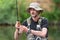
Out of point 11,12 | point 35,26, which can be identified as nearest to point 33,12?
point 35,26

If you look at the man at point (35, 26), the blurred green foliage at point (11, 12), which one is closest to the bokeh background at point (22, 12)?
the blurred green foliage at point (11, 12)

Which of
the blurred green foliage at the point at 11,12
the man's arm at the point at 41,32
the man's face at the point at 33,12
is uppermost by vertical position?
the man's face at the point at 33,12

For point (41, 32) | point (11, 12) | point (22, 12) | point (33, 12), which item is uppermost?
point (33, 12)

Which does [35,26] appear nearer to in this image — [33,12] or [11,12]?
[33,12]

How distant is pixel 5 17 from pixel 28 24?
17788 millimetres

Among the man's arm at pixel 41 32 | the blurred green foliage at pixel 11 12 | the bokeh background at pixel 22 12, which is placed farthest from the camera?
the blurred green foliage at pixel 11 12

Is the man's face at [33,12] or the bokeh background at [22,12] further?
the bokeh background at [22,12]

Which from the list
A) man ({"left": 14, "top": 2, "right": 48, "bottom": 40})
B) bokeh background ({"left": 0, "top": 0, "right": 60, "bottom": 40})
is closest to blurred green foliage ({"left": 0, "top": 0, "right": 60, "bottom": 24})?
bokeh background ({"left": 0, "top": 0, "right": 60, "bottom": 40})

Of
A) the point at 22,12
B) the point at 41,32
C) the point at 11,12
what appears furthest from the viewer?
the point at 11,12

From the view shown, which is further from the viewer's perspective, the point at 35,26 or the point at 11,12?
the point at 11,12

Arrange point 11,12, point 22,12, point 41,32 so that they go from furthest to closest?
1. point 11,12
2. point 22,12
3. point 41,32

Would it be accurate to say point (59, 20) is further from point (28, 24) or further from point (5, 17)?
point (28, 24)

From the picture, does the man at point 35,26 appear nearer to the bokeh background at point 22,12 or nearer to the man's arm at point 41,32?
the man's arm at point 41,32

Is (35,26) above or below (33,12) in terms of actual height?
below
